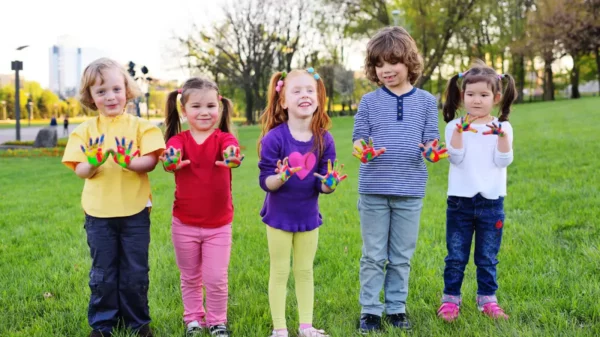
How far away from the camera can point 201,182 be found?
3.29 meters

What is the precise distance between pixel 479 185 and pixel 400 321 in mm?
1043

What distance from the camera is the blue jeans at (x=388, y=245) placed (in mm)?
3406

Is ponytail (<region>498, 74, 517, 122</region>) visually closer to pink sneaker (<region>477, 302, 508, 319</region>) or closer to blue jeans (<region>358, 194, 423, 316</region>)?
blue jeans (<region>358, 194, 423, 316</region>)

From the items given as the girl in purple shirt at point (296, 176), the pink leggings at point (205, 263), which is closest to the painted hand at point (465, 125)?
the girl in purple shirt at point (296, 176)

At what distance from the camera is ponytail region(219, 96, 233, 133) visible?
139 inches

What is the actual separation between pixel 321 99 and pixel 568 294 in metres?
2.21

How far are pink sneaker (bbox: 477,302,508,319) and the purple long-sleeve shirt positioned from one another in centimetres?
134

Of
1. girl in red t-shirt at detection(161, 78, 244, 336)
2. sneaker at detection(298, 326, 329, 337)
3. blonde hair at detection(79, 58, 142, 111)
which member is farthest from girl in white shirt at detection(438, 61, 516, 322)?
blonde hair at detection(79, 58, 142, 111)

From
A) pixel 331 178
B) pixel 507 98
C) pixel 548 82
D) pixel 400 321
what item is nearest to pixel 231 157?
pixel 331 178

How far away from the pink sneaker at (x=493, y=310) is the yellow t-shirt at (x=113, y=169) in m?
2.37

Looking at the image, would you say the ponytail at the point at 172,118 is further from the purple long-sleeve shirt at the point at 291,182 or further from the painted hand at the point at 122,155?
the purple long-sleeve shirt at the point at 291,182

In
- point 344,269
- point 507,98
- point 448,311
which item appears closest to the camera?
point 448,311

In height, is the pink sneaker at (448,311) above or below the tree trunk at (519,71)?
below

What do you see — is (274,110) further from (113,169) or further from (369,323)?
(369,323)
